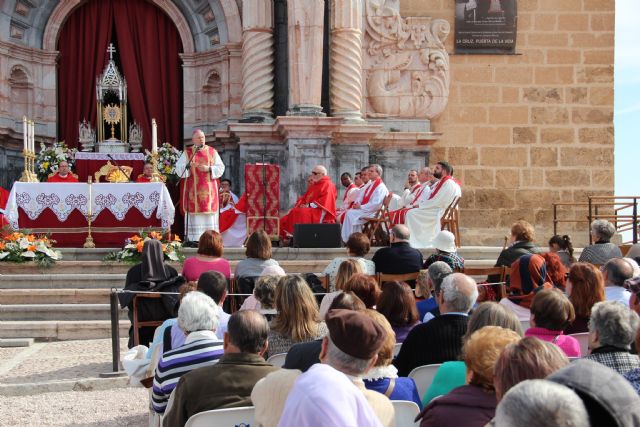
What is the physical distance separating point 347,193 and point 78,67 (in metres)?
6.30

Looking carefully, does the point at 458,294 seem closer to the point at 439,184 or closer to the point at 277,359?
the point at 277,359

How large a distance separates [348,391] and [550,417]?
1033 millimetres

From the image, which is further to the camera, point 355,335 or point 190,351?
point 190,351

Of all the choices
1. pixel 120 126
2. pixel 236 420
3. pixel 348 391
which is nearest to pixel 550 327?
pixel 236 420

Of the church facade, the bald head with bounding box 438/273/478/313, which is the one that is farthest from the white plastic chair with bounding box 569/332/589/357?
the church facade

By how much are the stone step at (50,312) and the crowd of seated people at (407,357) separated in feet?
14.1

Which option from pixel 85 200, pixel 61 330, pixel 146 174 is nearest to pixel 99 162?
pixel 146 174

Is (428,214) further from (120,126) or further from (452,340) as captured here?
(452,340)

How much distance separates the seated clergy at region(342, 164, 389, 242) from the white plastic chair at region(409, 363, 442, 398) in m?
Result: 8.73

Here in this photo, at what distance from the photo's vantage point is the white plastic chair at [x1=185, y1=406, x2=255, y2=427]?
3674 millimetres

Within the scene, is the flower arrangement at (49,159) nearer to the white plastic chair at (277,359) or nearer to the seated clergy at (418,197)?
the seated clergy at (418,197)

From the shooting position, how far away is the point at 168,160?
606 inches

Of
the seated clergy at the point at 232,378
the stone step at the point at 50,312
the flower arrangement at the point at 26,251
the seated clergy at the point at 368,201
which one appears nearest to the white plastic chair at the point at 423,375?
the seated clergy at the point at 232,378

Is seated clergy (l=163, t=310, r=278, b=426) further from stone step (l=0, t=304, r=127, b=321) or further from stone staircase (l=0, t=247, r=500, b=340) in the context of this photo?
stone step (l=0, t=304, r=127, b=321)
